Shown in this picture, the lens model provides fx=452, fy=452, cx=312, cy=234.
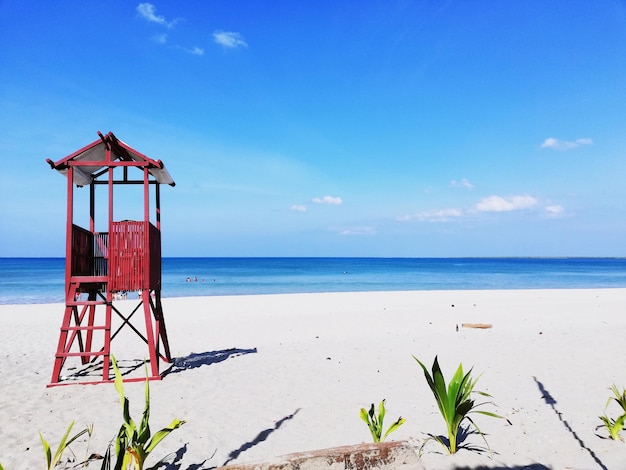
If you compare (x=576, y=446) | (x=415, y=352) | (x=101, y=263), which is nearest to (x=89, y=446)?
(x=101, y=263)

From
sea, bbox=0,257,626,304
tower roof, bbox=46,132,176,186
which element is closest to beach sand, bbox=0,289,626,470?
tower roof, bbox=46,132,176,186

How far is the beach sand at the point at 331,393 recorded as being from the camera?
438 cm

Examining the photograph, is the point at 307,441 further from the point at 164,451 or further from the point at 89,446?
the point at 89,446

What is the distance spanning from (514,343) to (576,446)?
526 cm

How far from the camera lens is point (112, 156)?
7.97 meters

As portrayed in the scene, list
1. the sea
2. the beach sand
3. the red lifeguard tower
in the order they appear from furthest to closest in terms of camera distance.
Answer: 1. the sea
2. the red lifeguard tower
3. the beach sand

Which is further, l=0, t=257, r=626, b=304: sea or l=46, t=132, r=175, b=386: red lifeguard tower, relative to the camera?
l=0, t=257, r=626, b=304: sea

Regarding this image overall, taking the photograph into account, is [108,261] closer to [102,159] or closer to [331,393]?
[102,159]

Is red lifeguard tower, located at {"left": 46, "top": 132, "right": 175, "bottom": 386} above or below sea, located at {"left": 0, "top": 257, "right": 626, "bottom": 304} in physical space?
above

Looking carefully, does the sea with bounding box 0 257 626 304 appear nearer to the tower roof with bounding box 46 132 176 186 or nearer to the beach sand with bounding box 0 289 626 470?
the beach sand with bounding box 0 289 626 470

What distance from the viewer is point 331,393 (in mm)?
6312

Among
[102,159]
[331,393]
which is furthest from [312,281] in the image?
[331,393]

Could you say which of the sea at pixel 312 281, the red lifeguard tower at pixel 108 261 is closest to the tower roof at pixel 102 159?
the red lifeguard tower at pixel 108 261

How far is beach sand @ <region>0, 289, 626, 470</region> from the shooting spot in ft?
14.4
